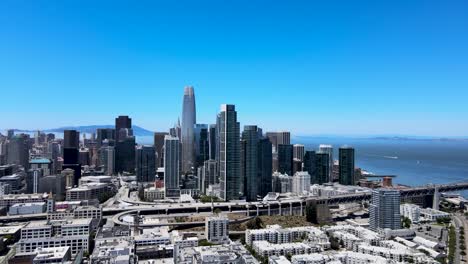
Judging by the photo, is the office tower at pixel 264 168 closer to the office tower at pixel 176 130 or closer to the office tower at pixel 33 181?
the office tower at pixel 33 181

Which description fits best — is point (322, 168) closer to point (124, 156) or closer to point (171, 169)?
point (171, 169)

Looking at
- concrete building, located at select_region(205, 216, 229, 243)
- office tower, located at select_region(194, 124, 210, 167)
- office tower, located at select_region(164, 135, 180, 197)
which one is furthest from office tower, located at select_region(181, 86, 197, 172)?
concrete building, located at select_region(205, 216, 229, 243)

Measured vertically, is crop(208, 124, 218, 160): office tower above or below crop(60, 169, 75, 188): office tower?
above

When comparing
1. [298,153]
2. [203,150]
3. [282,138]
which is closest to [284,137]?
[282,138]

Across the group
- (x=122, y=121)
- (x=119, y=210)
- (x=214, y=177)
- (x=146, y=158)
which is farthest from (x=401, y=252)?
(x=122, y=121)

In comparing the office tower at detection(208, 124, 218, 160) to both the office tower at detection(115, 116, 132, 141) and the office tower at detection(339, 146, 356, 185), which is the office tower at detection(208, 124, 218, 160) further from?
the office tower at detection(115, 116, 132, 141)

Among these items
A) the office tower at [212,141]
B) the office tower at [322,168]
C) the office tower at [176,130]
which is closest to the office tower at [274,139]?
the office tower at [212,141]
